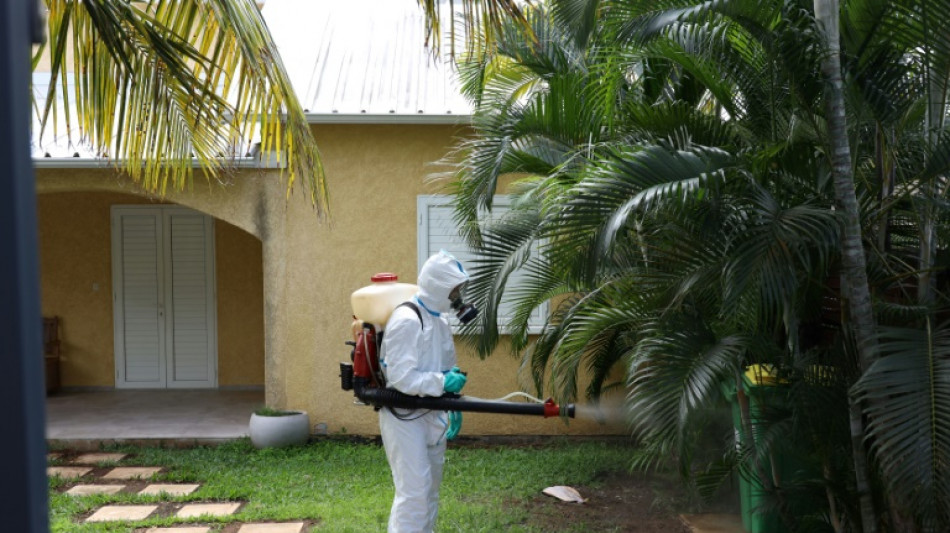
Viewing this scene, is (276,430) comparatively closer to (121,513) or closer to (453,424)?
(121,513)

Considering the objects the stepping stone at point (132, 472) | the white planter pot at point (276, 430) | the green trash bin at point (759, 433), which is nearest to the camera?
the green trash bin at point (759, 433)

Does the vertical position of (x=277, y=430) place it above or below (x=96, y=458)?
above

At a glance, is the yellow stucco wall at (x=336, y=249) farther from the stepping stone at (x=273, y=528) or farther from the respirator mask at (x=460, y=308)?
the respirator mask at (x=460, y=308)

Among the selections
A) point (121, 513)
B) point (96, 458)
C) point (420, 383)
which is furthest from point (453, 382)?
point (96, 458)

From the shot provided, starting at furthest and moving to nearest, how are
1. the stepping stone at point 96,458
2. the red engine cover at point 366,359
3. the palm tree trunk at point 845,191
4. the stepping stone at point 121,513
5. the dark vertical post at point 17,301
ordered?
1. the stepping stone at point 96,458
2. the stepping stone at point 121,513
3. the red engine cover at point 366,359
4. the palm tree trunk at point 845,191
5. the dark vertical post at point 17,301

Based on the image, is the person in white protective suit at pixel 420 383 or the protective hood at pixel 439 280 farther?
the protective hood at pixel 439 280

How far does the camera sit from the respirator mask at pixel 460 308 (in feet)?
18.6

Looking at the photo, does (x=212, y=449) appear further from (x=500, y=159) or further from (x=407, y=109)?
(x=500, y=159)

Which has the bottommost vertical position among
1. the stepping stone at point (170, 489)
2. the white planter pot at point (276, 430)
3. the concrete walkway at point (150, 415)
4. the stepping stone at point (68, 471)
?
the stepping stone at point (68, 471)

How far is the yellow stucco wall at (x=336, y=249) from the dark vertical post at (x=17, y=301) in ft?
27.9

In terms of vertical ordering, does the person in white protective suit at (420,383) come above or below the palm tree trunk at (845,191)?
below

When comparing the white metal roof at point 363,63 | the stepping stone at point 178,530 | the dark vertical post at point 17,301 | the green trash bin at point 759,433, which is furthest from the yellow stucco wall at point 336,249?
the dark vertical post at point 17,301

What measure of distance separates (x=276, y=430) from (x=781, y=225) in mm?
6026

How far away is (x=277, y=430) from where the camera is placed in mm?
9047
